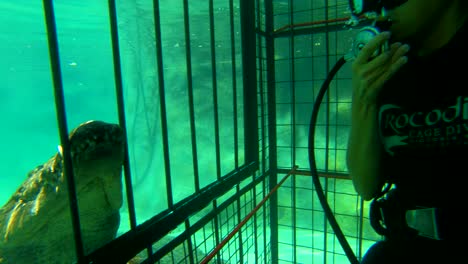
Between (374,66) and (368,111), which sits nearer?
(374,66)

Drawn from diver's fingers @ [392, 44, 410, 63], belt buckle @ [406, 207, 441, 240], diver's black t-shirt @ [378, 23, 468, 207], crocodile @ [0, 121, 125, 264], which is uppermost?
diver's fingers @ [392, 44, 410, 63]

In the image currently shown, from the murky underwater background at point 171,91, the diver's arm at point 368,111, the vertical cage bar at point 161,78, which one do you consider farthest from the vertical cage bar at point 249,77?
the murky underwater background at point 171,91

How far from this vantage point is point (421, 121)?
49.5 inches

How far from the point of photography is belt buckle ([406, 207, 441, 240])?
1.16 m

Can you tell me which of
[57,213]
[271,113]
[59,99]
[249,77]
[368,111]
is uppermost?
[249,77]

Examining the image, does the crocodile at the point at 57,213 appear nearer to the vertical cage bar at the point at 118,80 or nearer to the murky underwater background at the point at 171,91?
the vertical cage bar at the point at 118,80

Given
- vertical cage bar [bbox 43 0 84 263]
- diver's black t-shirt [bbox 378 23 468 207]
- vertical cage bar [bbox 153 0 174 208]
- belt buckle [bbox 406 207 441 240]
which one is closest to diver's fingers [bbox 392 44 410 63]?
diver's black t-shirt [bbox 378 23 468 207]

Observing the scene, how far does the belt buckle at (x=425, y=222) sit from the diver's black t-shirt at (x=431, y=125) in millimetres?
43

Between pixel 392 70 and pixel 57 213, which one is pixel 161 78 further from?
pixel 57 213

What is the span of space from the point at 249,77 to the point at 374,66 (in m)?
A: 1.62

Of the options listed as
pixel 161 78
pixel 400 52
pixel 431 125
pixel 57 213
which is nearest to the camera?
pixel 400 52

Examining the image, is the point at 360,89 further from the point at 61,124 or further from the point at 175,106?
the point at 175,106

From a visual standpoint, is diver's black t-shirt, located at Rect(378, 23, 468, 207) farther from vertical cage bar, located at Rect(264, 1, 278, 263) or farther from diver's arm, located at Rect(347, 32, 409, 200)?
vertical cage bar, located at Rect(264, 1, 278, 263)

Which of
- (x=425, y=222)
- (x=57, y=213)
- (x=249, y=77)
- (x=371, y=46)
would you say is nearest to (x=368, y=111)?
(x=371, y=46)
